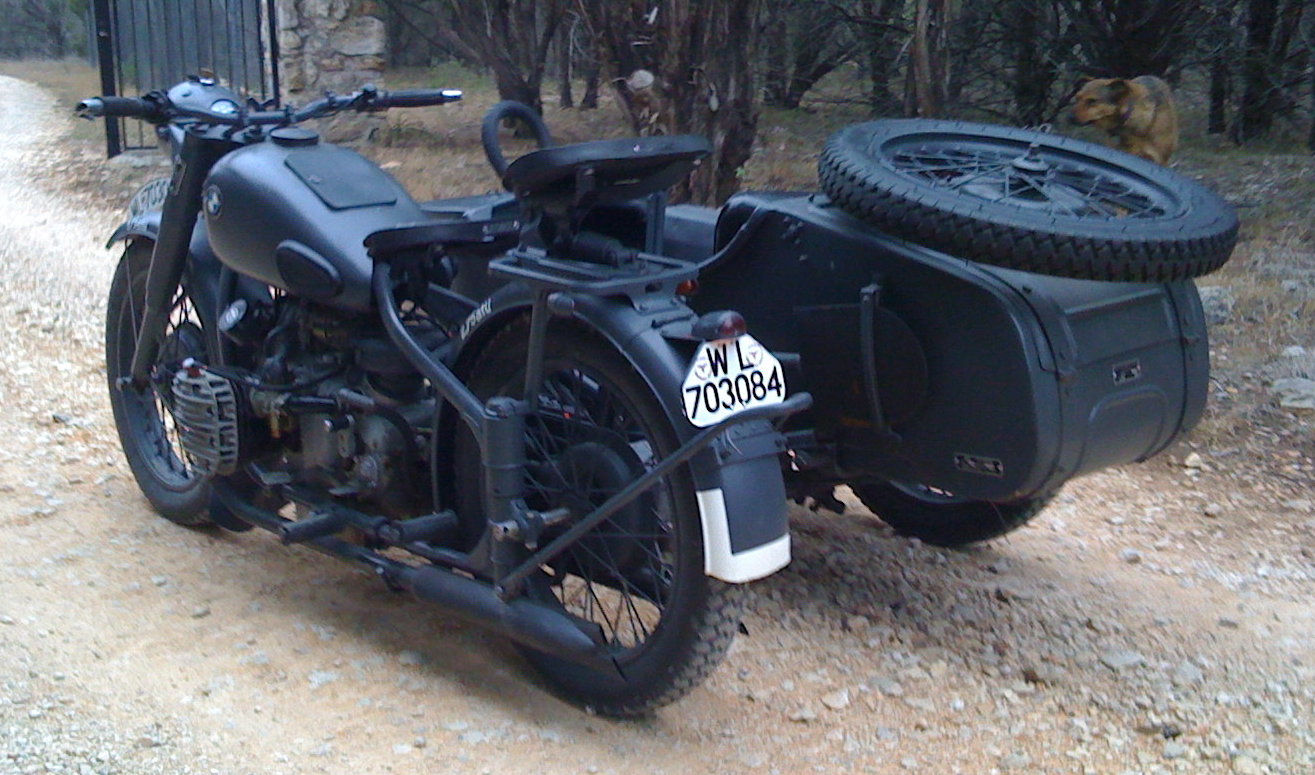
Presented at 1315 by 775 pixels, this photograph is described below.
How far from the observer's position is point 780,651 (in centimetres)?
370

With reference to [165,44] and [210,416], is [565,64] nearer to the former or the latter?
[165,44]

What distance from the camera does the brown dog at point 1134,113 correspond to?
7.64m

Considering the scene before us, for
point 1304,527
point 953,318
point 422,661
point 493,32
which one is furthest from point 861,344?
point 493,32

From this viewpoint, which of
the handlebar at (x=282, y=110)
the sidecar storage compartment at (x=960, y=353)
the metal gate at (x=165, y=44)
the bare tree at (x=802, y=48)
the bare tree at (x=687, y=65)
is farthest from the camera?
the bare tree at (x=802, y=48)

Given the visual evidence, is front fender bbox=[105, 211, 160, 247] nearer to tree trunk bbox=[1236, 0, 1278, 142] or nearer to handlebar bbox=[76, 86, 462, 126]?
handlebar bbox=[76, 86, 462, 126]

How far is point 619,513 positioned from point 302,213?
127 centimetres

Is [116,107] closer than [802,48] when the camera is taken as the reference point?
Yes

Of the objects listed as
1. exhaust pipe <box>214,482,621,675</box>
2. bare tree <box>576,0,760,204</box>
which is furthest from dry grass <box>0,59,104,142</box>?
exhaust pipe <box>214,482,621,675</box>

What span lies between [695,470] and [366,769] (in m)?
0.97

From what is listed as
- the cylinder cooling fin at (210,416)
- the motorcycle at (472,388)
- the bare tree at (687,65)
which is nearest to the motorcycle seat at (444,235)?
the motorcycle at (472,388)

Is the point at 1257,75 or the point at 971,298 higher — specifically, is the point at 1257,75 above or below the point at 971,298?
below

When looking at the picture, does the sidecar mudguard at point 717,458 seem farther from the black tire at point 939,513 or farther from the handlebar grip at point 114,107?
the handlebar grip at point 114,107

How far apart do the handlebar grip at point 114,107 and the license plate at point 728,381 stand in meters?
1.97

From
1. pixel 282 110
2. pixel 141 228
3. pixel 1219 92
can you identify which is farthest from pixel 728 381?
pixel 1219 92
